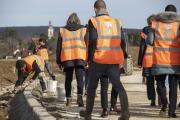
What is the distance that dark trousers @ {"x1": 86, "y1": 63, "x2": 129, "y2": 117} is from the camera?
905 cm

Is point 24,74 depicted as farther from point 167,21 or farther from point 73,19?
point 167,21

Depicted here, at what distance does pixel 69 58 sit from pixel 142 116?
236cm

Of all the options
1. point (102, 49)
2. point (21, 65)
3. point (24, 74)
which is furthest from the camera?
point (24, 74)

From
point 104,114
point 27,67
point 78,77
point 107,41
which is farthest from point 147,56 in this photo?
point 27,67

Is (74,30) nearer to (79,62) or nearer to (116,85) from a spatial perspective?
(79,62)

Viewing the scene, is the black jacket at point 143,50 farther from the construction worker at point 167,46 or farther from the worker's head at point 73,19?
the construction worker at point 167,46

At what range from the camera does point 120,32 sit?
30.9ft

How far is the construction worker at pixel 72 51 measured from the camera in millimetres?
12256

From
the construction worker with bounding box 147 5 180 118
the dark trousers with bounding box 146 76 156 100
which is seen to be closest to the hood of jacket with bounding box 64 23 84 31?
the dark trousers with bounding box 146 76 156 100

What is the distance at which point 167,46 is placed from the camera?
10.3 metres

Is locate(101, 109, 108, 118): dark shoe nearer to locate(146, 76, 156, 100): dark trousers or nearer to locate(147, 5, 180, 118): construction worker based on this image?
locate(147, 5, 180, 118): construction worker

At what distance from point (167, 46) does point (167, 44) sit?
0.03 meters

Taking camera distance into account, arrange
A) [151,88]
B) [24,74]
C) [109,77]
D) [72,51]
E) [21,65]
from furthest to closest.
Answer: [24,74]
[21,65]
[151,88]
[72,51]
[109,77]

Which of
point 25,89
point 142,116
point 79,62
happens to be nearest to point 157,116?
point 142,116
